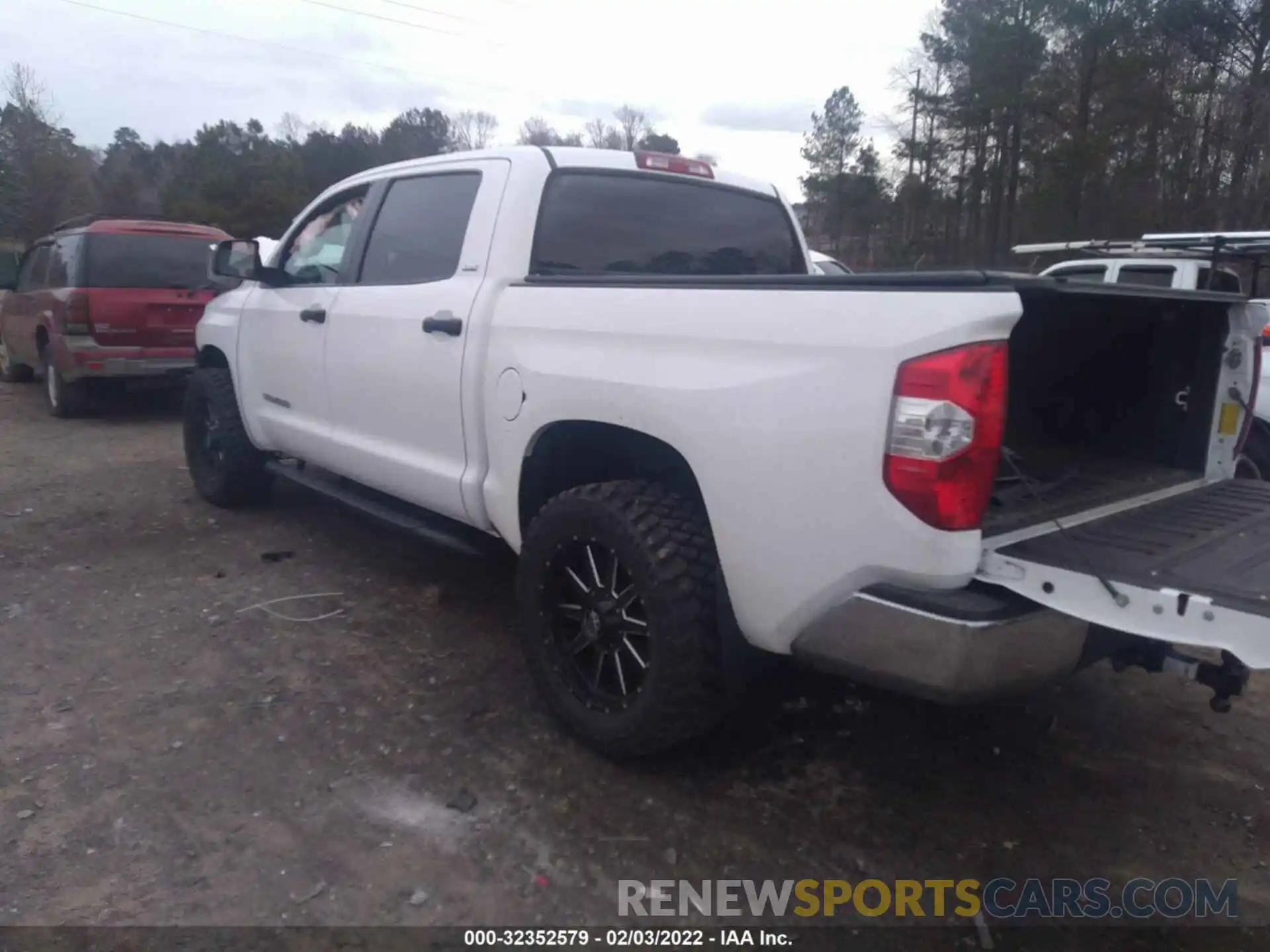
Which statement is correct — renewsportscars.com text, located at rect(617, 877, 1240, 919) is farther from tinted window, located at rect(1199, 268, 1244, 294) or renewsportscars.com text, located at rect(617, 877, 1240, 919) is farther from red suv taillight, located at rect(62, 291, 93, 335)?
red suv taillight, located at rect(62, 291, 93, 335)

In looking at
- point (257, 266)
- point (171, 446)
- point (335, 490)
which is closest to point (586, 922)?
point (335, 490)

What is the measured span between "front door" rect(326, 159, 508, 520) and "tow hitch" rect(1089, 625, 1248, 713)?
7.60 feet

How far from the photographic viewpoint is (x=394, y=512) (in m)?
4.42

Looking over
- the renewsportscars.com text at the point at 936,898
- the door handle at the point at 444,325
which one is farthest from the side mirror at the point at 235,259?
the renewsportscars.com text at the point at 936,898

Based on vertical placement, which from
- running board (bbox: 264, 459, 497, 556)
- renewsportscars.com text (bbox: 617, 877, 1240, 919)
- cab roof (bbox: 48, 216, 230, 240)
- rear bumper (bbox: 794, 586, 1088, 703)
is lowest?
renewsportscars.com text (bbox: 617, 877, 1240, 919)

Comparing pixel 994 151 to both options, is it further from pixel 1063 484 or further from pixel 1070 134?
pixel 1063 484

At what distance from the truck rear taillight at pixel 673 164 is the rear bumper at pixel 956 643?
2.39 meters

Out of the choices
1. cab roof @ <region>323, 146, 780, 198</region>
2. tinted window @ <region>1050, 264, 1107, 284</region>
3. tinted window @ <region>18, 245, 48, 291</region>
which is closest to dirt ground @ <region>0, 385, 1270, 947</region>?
cab roof @ <region>323, 146, 780, 198</region>

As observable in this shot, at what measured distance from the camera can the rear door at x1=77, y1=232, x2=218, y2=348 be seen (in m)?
8.95

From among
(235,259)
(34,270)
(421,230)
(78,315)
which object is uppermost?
(421,230)

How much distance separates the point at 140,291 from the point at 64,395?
1.38 meters

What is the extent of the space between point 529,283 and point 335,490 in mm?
1857

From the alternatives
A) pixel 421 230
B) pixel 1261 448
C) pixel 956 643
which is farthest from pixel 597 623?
pixel 1261 448

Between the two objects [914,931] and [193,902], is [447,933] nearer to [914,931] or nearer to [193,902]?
[193,902]
